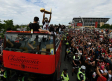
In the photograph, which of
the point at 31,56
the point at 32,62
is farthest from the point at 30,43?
the point at 32,62

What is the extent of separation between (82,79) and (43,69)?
114 inches

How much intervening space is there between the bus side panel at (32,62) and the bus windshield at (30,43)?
17 centimetres

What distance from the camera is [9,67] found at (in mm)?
3529

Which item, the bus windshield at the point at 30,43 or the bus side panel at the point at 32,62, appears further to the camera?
the bus windshield at the point at 30,43

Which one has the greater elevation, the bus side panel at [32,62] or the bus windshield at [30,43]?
the bus windshield at [30,43]

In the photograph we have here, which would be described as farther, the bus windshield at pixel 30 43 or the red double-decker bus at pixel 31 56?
the bus windshield at pixel 30 43

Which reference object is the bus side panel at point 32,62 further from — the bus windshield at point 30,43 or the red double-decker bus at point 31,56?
the bus windshield at point 30,43

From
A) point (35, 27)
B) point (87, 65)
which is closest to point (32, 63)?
point (35, 27)

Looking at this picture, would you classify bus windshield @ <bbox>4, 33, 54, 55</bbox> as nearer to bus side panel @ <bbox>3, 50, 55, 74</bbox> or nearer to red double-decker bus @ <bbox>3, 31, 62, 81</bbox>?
red double-decker bus @ <bbox>3, 31, 62, 81</bbox>

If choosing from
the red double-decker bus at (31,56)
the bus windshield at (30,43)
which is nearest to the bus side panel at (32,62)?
the red double-decker bus at (31,56)

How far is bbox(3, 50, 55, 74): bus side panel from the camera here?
3.18m

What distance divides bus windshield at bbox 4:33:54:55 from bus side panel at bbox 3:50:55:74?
0.17 metres

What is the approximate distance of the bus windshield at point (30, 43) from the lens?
11.0 feet

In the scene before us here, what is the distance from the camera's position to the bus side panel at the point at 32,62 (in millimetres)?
3182
